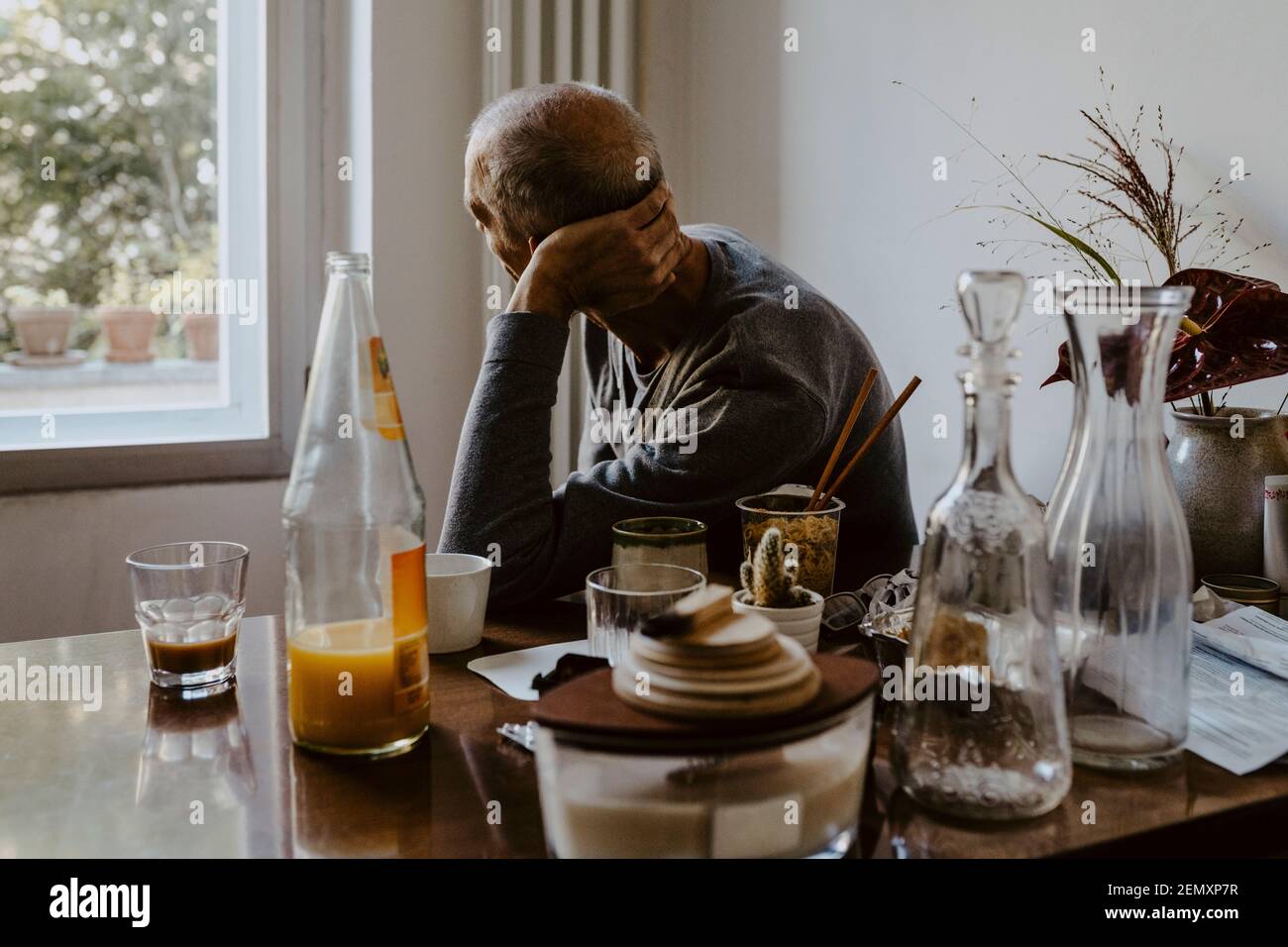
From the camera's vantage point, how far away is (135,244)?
7.92ft

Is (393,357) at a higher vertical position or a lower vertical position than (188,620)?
higher

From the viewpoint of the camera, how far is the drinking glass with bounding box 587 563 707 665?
81 cm

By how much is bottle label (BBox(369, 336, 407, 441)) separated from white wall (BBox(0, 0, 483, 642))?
5.71 ft

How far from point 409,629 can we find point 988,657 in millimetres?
368

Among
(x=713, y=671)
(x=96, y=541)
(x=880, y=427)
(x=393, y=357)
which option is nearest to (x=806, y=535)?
(x=880, y=427)

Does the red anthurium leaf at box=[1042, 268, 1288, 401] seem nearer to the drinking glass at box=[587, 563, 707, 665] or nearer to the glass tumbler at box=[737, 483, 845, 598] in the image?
the glass tumbler at box=[737, 483, 845, 598]

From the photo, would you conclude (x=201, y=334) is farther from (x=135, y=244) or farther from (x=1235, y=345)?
(x=1235, y=345)

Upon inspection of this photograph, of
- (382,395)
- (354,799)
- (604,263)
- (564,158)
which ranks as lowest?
(354,799)

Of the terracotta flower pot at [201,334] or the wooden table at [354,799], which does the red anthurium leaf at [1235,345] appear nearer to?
the wooden table at [354,799]

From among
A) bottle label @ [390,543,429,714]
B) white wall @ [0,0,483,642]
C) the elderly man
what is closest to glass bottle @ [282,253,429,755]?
bottle label @ [390,543,429,714]

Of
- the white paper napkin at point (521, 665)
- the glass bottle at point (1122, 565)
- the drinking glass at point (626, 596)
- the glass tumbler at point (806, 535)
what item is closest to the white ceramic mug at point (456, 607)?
the white paper napkin at point (521, 665)

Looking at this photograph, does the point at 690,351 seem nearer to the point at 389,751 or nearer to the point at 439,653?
the point at 439,653

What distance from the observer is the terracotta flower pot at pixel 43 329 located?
232 cm
